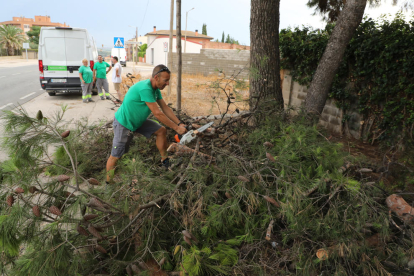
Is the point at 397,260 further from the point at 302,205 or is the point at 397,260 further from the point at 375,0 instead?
the point at 375,0

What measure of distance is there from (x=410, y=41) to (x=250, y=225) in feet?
16.0

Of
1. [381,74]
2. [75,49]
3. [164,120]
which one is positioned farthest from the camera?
[75,49]

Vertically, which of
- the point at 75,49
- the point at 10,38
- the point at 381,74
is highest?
the point at 10,38

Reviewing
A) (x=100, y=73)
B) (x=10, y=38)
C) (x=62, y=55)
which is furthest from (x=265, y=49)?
(x=10, y=38)

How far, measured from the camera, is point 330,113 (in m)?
7.09

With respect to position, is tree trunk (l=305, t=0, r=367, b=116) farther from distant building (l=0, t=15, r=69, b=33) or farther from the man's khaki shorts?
distant building (l=0, t=15, r=69, b=33)

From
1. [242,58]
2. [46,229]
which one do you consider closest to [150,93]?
[46,229]

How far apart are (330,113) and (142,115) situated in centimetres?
507

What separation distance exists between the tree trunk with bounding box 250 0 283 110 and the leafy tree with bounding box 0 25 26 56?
5614 centimetres

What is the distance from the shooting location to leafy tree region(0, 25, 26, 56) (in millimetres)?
47719

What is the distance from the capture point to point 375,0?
20.5 feet

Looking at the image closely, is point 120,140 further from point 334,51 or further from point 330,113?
point 330,113

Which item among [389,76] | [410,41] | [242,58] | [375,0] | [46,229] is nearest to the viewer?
[46,229]

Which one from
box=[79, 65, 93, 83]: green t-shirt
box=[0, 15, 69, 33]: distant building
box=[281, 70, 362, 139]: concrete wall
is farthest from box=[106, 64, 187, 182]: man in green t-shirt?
box=[0, 15, 69, 33]: distant building
